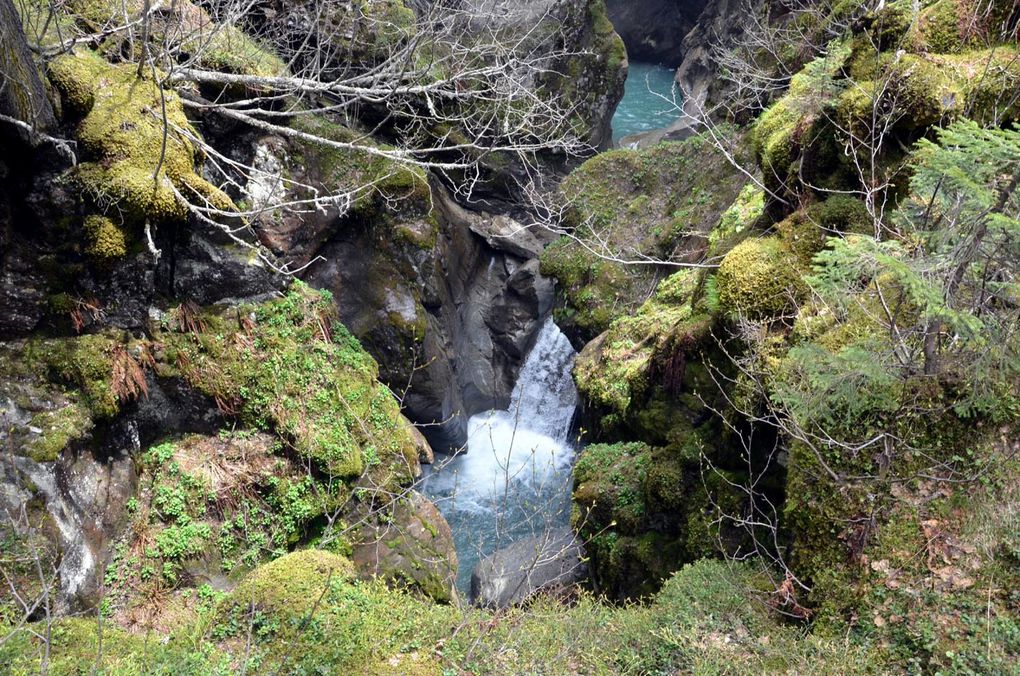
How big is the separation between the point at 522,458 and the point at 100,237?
9.67 metres

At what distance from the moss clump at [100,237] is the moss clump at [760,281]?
637 centimetres

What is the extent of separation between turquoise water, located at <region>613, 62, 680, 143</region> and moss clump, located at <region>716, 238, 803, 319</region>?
14.3 meters

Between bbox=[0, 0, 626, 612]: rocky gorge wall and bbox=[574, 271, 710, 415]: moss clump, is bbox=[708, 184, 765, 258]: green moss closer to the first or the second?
bbox=[574, 271, 710, 415]: moss clump

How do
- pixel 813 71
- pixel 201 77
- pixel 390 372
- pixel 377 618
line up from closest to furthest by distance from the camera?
pixel 377 618
pixel 813 71
pixel 201 77
pixel 390 372

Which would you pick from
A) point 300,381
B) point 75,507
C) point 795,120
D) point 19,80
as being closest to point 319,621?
point 75,507

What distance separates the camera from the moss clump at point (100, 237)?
646 centimetres

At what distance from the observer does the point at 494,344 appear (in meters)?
15.0

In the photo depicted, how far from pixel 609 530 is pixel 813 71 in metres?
6.13

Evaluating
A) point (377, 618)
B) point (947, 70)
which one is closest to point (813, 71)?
point (947, 70)

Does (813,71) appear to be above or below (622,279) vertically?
above

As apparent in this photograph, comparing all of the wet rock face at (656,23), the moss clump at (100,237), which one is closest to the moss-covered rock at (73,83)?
the moss clump at (100,237)

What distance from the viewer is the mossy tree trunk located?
523cm

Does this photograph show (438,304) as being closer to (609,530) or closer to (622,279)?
(622,279)

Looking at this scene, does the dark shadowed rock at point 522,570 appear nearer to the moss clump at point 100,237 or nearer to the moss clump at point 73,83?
the moss clump at point 100,237
